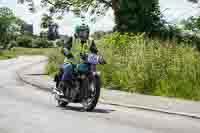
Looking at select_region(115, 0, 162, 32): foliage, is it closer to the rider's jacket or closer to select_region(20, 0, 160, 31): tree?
select_region(20, 0, 160, 31): tree

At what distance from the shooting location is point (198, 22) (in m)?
37.8

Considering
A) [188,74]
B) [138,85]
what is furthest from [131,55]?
[188,74]

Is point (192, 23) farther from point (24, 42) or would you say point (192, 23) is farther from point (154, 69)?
point (24, 42)

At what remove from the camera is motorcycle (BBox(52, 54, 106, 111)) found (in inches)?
506

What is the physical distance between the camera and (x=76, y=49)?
44.0 feet

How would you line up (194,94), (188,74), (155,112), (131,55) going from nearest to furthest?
1. (155,112)
2. (194,94)
3. (188,74)
4. (131,55)

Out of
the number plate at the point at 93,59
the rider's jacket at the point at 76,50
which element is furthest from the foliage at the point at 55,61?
the number plate at the point at 93,59

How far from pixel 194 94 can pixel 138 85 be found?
9.42 ft

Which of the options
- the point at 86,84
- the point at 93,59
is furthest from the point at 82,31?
the point at 86,84

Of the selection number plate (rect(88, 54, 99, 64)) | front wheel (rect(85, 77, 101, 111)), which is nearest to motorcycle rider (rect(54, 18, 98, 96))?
number plate (rect(88, 54, 99, 64))

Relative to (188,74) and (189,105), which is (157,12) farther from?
(189,105)

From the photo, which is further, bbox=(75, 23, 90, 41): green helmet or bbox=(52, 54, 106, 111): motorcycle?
bbox=(75, 23, 90, 41): green helmet

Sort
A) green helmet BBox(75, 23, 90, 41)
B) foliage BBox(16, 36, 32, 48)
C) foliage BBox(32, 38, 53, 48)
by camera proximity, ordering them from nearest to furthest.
→ 1. green helmet BBox(75, 23, 90, 41)
2. foliage BBox(32, 38, 53, 48)
3. foliage BBox(16, 36, 32, 48)

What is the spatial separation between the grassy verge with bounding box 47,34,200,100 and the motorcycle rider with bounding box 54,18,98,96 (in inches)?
151
